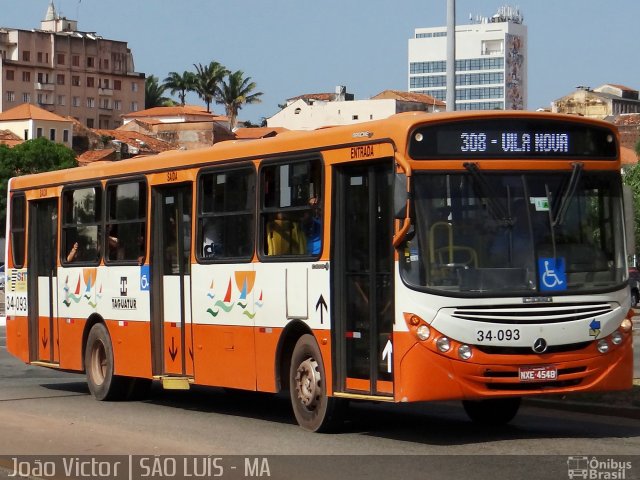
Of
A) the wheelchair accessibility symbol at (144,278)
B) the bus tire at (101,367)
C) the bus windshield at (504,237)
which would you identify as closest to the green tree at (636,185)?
the bus tire at (101,367)

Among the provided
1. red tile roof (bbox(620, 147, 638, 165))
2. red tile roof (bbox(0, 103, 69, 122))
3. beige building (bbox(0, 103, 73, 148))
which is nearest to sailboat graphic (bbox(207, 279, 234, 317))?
red tile roof (bbox(620, 147, 638, 165))

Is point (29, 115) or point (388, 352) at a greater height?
point (29, 115)

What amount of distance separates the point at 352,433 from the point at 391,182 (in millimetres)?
2461

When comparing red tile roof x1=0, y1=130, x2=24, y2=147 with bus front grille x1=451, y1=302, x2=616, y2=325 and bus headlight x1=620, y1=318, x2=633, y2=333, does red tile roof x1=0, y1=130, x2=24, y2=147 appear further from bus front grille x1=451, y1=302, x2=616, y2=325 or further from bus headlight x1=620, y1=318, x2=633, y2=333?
bus front grille x1=451, y1=302, x2=616, y2=325

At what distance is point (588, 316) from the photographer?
12148 mm

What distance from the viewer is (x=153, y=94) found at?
605 ft

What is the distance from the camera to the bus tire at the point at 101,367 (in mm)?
17375

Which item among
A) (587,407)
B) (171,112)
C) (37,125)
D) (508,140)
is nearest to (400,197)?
(508,140)

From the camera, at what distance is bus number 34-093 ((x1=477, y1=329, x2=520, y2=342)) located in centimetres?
1179

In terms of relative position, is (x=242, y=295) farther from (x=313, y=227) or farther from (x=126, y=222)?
(x=126, y=222)

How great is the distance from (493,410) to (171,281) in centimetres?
426

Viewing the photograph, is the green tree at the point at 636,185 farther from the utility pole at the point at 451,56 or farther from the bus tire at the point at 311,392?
the bus tire at the point at 311,392

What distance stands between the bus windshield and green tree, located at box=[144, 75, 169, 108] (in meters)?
173

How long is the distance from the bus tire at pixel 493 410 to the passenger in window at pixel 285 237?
2254 mm
